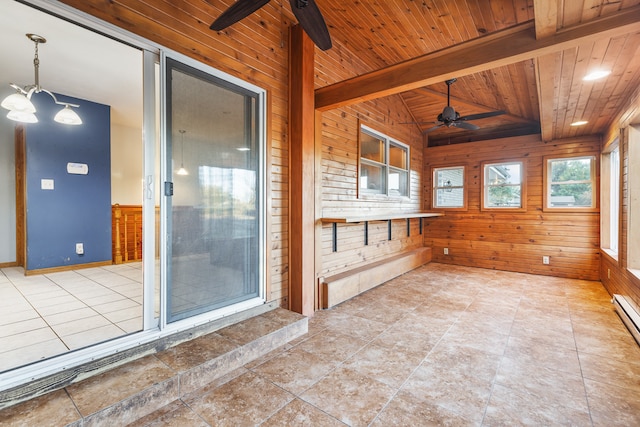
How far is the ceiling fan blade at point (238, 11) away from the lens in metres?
1.78

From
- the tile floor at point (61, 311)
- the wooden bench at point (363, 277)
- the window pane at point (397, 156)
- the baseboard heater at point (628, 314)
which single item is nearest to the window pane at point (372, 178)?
the window pane at point (397, 156)

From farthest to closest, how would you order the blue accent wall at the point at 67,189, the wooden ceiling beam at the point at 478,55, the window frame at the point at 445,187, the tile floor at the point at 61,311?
the window frame at the point at 445,187 < the blue accent wall at the point at 67,189 < the tile floor at the point at 61,311 < the wooden ceiling beam at the point at 478,55

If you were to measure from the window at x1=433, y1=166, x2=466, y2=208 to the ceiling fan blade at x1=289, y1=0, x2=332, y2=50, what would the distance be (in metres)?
4.96

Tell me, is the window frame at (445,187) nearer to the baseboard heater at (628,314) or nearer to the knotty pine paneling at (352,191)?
the knotty pine paneling at (352,191)

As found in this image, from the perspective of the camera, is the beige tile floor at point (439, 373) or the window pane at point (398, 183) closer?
the beige tile floor at point (439, 373)

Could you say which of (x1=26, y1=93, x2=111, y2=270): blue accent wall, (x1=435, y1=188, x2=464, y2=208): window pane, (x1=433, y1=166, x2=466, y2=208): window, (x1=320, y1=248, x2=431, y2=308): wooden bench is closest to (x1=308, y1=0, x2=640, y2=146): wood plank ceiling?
(x1=433, y1=166, x2=466, y2=208): window

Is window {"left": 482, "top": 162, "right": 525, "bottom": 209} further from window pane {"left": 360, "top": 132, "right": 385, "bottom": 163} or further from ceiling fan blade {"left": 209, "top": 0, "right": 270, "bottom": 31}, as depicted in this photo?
ceiling fan blade {"left": 209, "top": 0, "right": 270, "bottom": 31}

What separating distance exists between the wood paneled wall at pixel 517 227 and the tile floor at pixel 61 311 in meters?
5.73

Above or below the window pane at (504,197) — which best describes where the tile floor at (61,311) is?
below

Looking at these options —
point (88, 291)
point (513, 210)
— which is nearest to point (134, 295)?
point (88, 291)

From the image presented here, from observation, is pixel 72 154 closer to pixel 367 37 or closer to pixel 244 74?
pixel 244 74

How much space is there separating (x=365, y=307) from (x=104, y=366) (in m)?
2.57

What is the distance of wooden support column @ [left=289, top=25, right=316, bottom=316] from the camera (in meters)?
3.04

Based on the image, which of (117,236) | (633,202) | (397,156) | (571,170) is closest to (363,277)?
(397,156)
